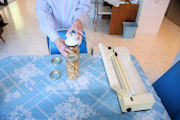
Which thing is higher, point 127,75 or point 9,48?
point 127,75

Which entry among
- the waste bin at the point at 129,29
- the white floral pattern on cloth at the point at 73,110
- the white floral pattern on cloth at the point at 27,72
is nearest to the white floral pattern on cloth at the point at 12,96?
the white floral pattern on cloth at the point at 27,72

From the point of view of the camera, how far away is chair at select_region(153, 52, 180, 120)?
0.83m

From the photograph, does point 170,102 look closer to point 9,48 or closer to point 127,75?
point 127,75

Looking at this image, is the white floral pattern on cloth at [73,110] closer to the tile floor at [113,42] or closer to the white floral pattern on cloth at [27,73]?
the white floral pattern on cloth at [27,73]

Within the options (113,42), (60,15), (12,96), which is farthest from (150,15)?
(12,96)

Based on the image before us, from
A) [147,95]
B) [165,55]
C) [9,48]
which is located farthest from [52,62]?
[165,55]

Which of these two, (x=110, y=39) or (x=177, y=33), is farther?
(x=177, y=33)

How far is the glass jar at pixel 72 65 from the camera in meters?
0.78

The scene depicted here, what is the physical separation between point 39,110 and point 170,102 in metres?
0.83

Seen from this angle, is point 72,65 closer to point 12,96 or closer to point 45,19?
point 12,96

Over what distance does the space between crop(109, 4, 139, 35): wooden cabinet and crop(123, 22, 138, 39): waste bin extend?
0.28 feet

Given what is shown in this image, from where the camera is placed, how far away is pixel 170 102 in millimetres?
880

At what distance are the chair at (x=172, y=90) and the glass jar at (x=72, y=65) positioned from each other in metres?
0.63

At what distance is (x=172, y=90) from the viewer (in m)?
0.88
